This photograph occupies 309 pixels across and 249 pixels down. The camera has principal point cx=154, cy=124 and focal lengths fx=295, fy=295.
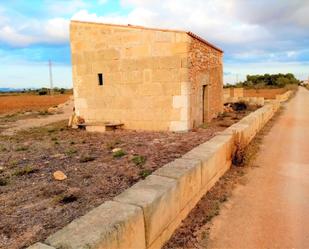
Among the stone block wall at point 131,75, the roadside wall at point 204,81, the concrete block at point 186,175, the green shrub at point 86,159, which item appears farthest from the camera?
the roadside wall at point 204,81

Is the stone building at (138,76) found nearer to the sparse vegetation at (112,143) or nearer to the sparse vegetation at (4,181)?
the sparse vegetation at (112,143)

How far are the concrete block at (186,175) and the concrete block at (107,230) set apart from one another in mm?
976

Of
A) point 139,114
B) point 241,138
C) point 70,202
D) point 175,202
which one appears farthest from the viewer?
point 139,114

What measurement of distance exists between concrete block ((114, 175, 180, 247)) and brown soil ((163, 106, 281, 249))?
0.22m

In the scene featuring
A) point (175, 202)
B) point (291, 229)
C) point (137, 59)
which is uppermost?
point (137, 59)

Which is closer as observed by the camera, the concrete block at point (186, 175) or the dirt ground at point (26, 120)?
the concrete block at point (186, 175)

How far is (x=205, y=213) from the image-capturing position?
3814 mm

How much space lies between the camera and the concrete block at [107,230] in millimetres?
2092

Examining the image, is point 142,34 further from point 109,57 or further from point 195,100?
point 195,100

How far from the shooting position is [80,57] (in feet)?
36.5

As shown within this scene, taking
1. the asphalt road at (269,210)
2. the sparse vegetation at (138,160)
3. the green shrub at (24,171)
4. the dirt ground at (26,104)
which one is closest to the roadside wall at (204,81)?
the asphalt road at (269,210)

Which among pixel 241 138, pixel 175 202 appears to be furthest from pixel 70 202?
pixel 241 138

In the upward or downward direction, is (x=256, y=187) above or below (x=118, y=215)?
below

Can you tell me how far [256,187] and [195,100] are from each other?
6162 mm
